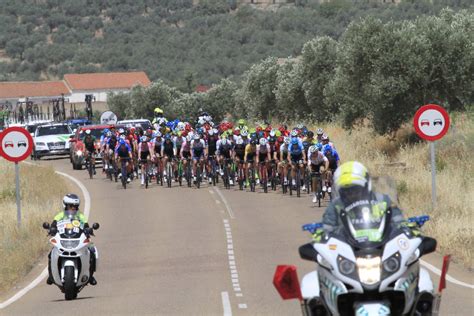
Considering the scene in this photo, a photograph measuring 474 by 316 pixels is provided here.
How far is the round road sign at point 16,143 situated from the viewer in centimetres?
2370

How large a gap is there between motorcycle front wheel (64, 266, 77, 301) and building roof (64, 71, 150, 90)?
159 metres

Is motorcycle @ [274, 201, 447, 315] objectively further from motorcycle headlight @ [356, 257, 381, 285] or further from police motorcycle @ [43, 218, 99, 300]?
police motorcycle @ [43, 218, 99, 300]

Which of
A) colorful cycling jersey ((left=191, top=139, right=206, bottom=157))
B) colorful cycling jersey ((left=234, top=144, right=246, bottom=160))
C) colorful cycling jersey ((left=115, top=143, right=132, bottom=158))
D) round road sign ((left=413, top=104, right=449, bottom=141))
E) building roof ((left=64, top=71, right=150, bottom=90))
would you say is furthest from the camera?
building roof ((left=64, top=71, right=150, bottom=90))

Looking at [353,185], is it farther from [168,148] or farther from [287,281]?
[168,148]

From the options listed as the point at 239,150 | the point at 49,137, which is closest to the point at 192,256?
A: the point at 239,150

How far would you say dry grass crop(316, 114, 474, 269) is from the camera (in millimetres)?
21219

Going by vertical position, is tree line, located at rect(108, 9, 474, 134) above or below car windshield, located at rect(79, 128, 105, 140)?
above

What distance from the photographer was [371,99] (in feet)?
128

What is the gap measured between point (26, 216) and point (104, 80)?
15375cm

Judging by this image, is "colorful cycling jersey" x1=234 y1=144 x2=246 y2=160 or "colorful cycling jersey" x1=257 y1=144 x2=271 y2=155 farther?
"colorful cycling jersey" x1=234 y1=144 x2=246 y2=160

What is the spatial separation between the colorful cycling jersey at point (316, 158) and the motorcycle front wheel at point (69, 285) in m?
14.5

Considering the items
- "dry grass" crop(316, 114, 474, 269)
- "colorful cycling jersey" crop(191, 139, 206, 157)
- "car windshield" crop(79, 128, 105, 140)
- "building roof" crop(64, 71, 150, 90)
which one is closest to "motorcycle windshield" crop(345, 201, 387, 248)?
"dry grass" crop(316, 114, 474, 269)

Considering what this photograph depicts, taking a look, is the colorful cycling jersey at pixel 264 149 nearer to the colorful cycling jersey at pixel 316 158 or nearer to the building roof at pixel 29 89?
the colorful cycling jersey at pixel 316 158

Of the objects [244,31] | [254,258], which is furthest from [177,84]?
[254,258]
